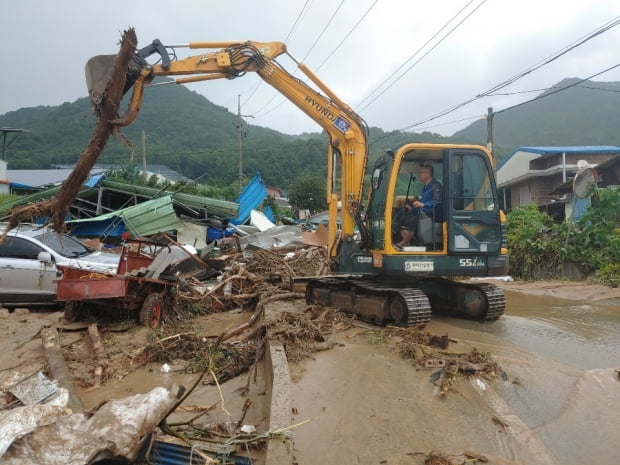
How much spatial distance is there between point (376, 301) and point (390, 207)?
1409 millimetres

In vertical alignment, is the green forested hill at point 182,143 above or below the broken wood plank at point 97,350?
above

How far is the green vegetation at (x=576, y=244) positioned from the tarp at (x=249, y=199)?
1073 centimetres

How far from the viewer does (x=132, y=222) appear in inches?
651

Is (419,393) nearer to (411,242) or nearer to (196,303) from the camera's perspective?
(411,242)

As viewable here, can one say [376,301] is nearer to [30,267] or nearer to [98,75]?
[98,75]

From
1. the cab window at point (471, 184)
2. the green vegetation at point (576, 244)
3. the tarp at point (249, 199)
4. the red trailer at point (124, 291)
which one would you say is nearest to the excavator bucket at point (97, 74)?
the red trailer at point (124, 291)

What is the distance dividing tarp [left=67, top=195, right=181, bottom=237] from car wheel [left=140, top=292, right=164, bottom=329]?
29.0 feet

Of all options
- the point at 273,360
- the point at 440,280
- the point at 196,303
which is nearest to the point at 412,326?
the point at 440,280

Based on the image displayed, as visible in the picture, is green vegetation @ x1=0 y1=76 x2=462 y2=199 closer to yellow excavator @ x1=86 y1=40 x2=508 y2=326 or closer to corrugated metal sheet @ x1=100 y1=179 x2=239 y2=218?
corrugated metal sheet @ x1=100 y1=179 x2=239 y2=218

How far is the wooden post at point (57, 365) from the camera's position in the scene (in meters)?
4.76

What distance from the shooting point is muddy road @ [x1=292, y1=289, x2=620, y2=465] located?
11.4ft

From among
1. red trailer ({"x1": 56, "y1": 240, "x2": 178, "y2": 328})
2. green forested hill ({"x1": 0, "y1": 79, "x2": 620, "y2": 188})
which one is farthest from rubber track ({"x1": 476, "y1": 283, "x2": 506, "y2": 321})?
green forested hill ({"x1": 0, "y1": 79, "x2": 620, "y2": 188})

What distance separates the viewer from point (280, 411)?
3822 mm

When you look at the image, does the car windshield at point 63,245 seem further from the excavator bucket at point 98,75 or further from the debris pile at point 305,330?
the debris pile at point 305,330
